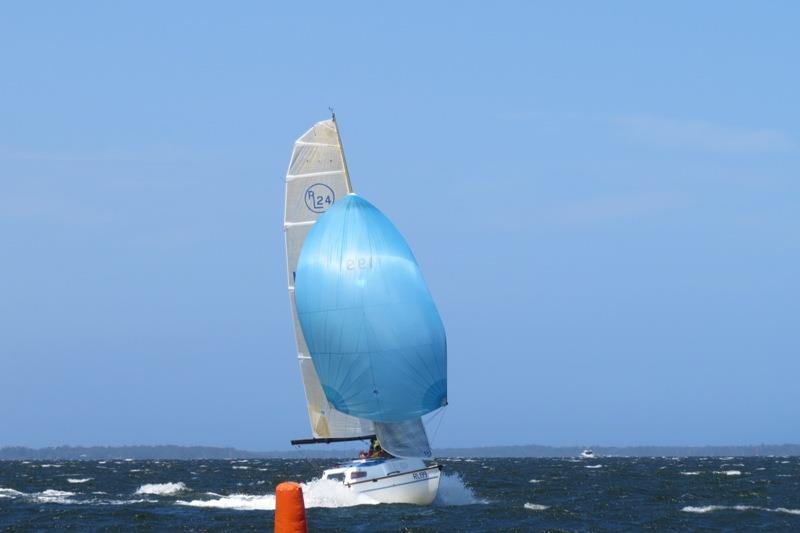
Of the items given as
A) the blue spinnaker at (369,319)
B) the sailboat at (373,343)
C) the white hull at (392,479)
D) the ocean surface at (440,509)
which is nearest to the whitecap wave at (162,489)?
the ocean surface at (440,509)

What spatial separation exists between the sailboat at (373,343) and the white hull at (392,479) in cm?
3

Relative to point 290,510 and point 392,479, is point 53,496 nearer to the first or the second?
point 392,479

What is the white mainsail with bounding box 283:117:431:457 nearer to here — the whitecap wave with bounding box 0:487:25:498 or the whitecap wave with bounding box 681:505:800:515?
the whitecap wave with bounding box 681:505:800:515

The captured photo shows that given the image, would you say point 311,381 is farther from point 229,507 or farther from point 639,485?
point 639,485

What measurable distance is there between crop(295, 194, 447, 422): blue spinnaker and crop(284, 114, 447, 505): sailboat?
0.09 ft

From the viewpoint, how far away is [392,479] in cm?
3703

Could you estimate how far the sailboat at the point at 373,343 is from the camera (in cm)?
3722

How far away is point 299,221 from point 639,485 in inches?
989

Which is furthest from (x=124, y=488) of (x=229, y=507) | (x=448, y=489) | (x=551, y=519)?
(x=551, y=519)

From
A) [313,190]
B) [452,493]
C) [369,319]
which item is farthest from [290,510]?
[452,493]

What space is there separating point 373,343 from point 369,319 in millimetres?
679

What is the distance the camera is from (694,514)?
3909 centimetres

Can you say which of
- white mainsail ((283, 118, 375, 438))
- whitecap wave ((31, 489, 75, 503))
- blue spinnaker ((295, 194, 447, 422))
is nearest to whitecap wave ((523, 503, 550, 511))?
blue spinnaker ((295, 194, 447, 422))

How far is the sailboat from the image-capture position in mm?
37219
